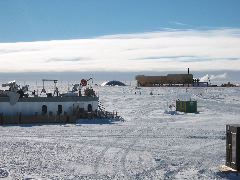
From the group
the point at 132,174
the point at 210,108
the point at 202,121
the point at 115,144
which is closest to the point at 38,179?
the point at 132,174

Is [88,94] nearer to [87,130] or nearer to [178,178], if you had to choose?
[87,130]

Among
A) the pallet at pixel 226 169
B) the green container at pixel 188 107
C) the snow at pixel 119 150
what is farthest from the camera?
the green container at pixel 188 107

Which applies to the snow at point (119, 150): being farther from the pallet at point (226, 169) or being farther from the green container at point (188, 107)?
the green container at point (188, 107)

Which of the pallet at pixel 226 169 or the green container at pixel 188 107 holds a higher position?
the green container at pixel 188 107

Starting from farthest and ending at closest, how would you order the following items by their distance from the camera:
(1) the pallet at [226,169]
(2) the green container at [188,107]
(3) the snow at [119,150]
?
1. (2) the green container at [188,107]
2. (3) the snow at [119,150]
3. (1) the pallet at [226,169]

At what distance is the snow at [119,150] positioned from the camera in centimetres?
1778

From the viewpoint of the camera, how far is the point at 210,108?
48.4m

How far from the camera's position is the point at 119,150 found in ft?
74.6

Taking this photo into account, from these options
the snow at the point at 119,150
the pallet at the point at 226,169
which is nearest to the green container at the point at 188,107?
the snow at the point at 119,150

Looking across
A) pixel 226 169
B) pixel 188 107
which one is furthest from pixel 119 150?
pixel 188 107

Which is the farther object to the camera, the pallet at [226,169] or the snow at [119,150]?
the snow at [119,150]

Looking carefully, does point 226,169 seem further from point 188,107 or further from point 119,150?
point 188,107

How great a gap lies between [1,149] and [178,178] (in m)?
9.32

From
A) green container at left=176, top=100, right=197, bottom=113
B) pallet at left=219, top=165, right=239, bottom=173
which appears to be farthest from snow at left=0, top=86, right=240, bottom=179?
green container at left=176, top=100, right=197, bottom=113
